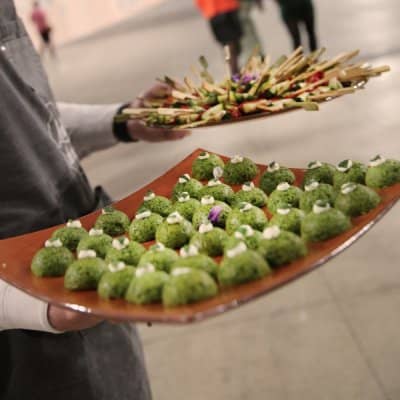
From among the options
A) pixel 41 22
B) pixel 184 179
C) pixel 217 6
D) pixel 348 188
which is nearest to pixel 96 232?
pixel 184 179

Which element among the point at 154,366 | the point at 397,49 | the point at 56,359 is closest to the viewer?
the point at 56,359

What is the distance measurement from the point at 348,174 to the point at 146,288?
510 mm

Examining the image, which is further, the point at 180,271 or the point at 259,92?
the point at 259,92

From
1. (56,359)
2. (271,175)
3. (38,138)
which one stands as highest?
(38,138)

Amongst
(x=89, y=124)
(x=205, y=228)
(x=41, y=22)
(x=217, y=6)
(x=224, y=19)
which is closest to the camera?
(x=205, y=228)

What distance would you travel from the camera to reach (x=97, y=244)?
1197 millimetres

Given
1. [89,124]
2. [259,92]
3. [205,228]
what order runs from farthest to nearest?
1. [89,124]
2. [259,92]
3. [205,228]

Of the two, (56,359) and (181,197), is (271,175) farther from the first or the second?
(56,359)

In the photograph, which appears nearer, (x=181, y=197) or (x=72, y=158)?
(x=181, y=197)

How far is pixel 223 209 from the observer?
1.26 meters

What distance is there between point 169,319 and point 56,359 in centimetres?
67

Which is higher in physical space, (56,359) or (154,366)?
(56,359)

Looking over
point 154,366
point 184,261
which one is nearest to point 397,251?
point 154,366

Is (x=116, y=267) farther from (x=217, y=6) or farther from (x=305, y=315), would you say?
(x=217, y=6)
